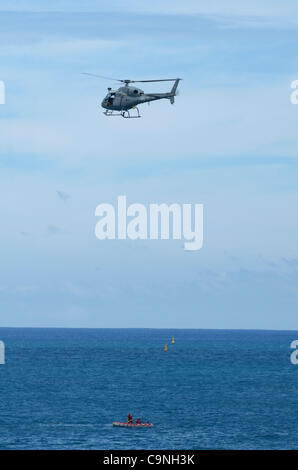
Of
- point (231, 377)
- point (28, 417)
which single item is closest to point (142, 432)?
point (28, 417)

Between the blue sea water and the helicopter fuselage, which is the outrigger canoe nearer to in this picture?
the blue sea water

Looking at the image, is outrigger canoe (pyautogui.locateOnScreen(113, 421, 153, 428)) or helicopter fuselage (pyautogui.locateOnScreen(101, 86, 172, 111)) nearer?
helicopter fuselage (pyautogui.locateOnScreen(101, 86, 172, 111))

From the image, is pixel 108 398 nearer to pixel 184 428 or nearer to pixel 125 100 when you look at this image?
pixel 184 428

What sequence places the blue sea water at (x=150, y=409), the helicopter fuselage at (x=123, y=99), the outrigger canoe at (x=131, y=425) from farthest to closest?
the outrigger canoe at (x=131, y=425) → the blue sea water at (x=150, y=409) → the helicopter fuselage at (x=123, y=99)

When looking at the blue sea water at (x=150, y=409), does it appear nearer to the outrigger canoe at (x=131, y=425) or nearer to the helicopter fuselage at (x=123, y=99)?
the outrigger canoe at (x=131, y=425)

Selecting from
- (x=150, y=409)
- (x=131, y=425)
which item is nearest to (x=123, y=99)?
(x=131, y=425)

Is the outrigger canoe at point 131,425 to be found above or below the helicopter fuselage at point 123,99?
below

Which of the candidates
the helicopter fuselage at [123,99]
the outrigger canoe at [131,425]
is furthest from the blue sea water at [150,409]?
the helicopter fuselage at [123,99]

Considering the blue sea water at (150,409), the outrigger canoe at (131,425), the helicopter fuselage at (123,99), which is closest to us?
the helicopter fuselage at (123,99)

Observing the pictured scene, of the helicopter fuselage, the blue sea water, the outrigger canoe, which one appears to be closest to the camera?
the helicopter fuselage

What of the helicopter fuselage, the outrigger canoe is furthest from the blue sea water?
the helicopter fuselage

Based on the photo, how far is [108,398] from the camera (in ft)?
470

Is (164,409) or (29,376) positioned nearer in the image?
(164,409)
